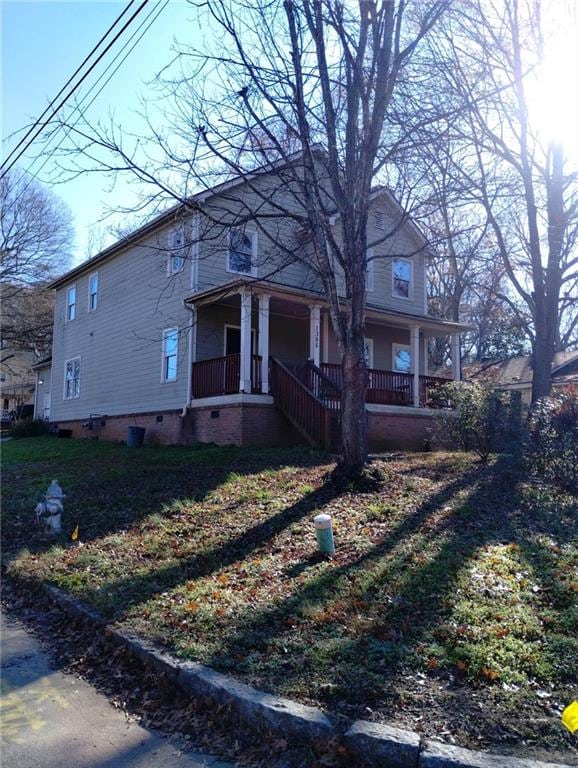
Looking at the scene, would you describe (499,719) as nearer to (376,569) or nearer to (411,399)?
(376,569)

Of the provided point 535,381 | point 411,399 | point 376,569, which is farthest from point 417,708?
point 411,399

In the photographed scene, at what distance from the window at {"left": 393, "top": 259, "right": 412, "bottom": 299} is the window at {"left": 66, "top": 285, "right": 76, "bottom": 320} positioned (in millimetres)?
12459

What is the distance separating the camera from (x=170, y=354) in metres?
18.1

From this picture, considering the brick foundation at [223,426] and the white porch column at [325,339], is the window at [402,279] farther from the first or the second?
the brick foundation at [223,426]

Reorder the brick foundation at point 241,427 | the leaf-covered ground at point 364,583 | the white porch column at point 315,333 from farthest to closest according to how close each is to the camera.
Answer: the white porch column at point 315,333 → the brick foundation at point 241,427 → the leaf-covered ground at point 364,583

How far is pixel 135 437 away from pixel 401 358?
402 inches

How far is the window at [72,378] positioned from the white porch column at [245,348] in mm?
10879

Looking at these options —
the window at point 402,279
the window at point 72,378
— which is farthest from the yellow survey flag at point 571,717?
the window at point 72,378

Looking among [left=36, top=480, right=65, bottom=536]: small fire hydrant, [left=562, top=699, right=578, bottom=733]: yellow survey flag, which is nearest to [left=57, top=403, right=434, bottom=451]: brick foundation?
[left=36, top=480, right=65, bottom=536]: small fire hydrant

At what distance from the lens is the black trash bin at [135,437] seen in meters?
17.5

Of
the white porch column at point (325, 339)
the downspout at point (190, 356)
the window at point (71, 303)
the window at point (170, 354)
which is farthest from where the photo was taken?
the window at point (71, 303)

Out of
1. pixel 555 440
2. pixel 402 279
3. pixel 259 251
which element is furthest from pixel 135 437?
pixel 555 440

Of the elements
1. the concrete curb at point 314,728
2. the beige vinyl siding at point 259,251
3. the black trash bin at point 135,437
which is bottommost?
the concrete curb at point 314,728

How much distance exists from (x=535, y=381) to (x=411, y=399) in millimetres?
4819
